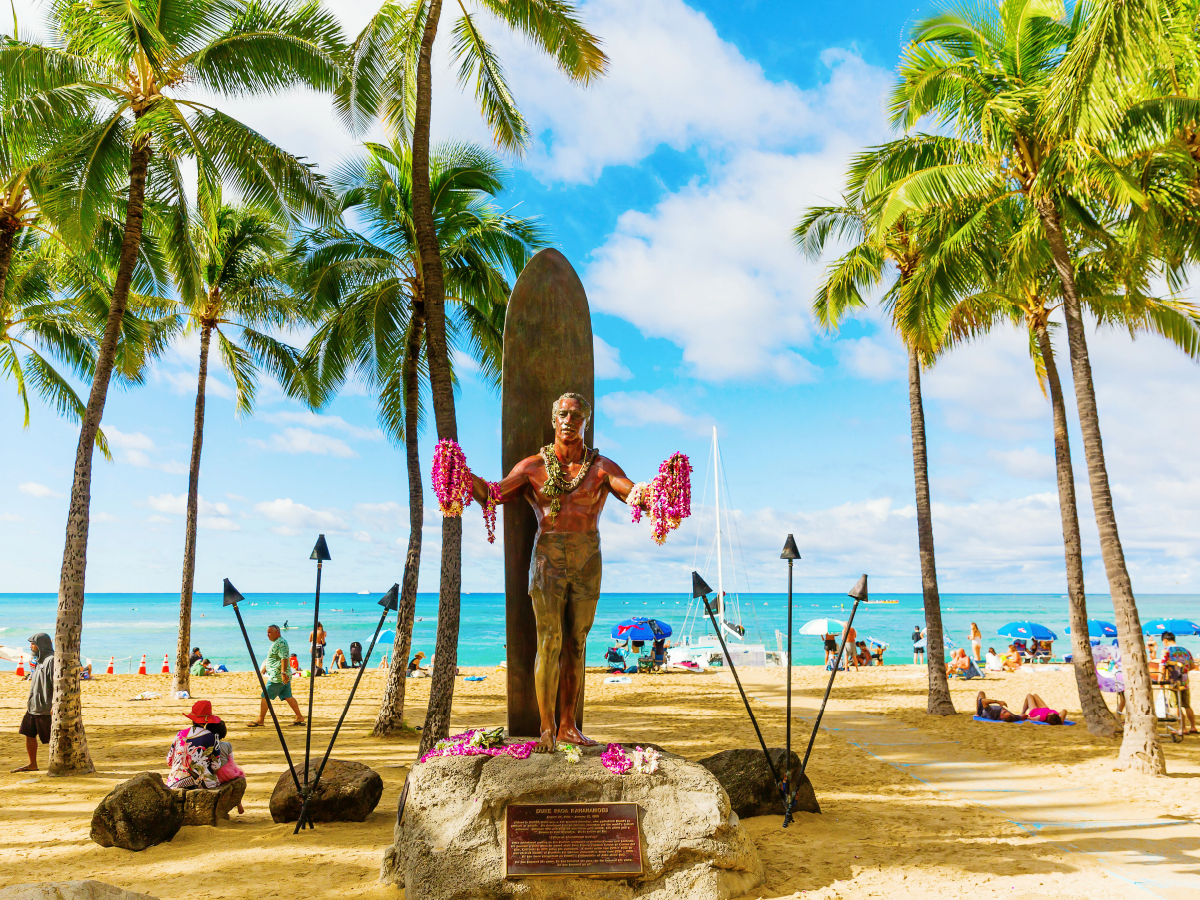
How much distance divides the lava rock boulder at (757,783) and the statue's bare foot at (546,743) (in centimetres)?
178

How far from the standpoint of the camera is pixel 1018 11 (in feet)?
33.6

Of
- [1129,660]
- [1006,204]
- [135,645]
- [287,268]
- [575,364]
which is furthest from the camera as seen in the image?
[135,645]

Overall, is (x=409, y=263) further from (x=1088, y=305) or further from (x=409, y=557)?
(x=1088, y=305)

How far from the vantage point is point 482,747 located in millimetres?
5371

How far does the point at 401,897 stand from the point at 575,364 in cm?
387

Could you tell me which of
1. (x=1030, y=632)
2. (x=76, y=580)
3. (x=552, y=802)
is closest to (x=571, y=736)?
(x=552, y=802)

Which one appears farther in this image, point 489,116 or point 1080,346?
point 489,116

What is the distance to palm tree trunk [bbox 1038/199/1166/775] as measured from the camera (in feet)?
29.1

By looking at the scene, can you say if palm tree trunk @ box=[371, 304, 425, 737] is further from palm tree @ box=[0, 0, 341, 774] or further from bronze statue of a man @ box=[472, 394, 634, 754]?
bronze statue of a man @ box=[472, 394, 634, 754]

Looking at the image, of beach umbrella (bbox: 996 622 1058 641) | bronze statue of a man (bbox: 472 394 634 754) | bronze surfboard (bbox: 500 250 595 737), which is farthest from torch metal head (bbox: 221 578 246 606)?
beach umbrella (bbox: 996 622 1058 641)

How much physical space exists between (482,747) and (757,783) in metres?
2.64

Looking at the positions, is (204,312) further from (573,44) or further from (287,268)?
(573,44)

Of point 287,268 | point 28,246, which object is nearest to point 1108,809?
point 287,268

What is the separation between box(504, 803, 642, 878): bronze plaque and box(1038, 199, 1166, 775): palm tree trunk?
670 centimetres
